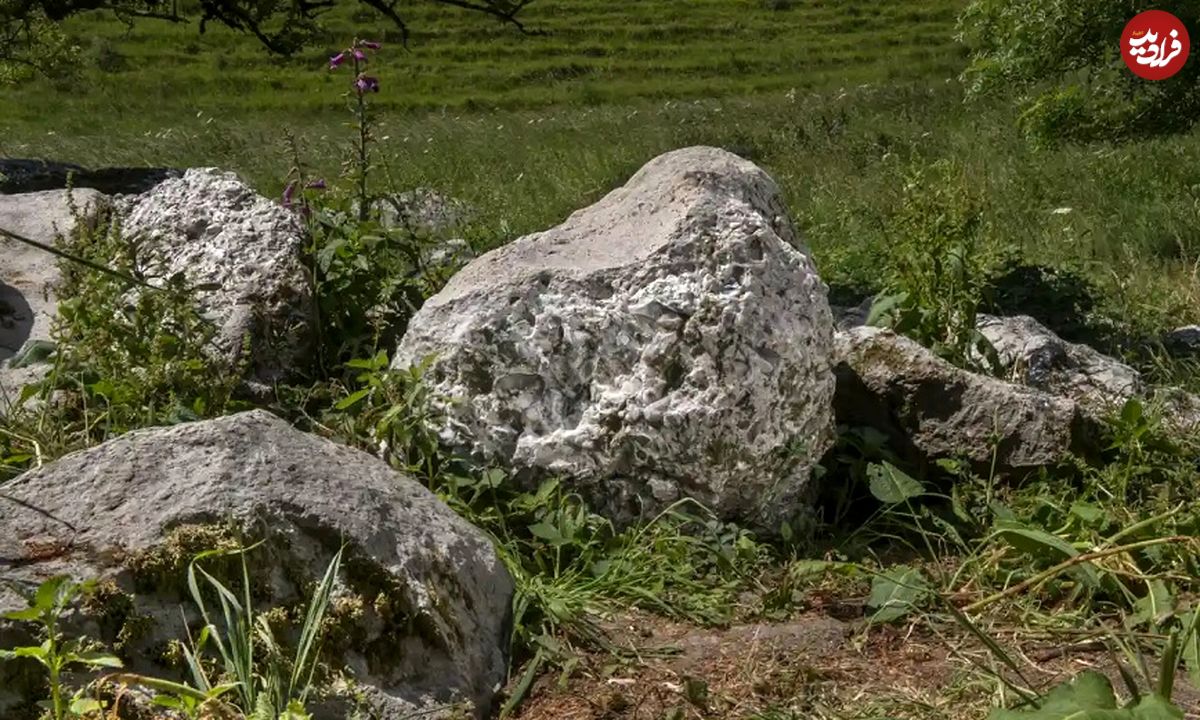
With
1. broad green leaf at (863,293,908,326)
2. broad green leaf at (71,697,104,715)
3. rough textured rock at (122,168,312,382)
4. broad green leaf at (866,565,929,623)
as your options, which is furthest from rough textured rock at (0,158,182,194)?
broad green leaf at (71,697,104,715)

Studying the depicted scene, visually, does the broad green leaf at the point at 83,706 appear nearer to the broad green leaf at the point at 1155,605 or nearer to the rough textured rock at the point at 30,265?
the broad green leaf at the point at 1155,605

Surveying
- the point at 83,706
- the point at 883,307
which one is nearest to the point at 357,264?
the point at 883,307

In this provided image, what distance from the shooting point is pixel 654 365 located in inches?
159

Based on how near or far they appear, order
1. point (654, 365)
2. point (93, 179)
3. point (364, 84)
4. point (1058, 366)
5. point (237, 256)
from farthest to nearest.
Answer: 1. point (93, 179)
2. point (364, 84)
3. point (1058, 366)
4. point (237, 256)
5. point (654, 365)

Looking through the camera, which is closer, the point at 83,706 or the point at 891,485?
the point at 83,706

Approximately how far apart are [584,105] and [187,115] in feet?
30.5

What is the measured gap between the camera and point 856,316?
5.67 m

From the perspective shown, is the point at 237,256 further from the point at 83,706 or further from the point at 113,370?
the point at 83,706

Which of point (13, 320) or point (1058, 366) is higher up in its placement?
point (13, 320)

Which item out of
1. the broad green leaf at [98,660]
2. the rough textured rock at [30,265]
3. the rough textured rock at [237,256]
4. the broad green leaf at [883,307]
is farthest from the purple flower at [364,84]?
the broad green leaf at [98,660]

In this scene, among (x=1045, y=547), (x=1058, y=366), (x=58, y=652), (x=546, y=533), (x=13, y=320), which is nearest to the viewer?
(x=58, y=652)

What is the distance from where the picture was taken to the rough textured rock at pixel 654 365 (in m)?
3.96

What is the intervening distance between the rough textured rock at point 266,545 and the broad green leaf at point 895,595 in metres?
0.97

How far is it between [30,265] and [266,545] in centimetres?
303
